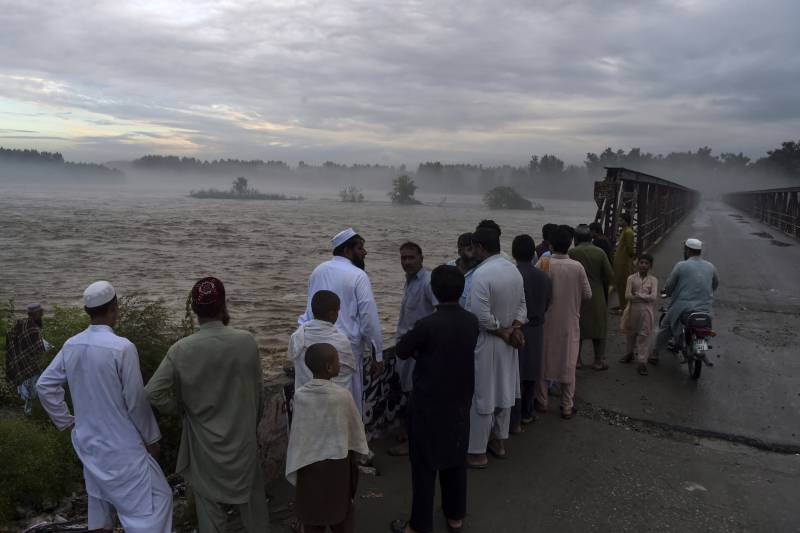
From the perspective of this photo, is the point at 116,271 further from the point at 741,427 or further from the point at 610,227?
the point at 741,427

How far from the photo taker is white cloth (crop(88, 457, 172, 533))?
291 centimetres

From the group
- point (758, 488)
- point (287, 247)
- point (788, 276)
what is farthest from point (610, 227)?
point (287, 247)

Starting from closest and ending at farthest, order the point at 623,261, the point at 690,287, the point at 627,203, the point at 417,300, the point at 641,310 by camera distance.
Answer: the point at 417,300, the point at 690,287, the point at 641,310, the point at 623,261, the point at 627,203

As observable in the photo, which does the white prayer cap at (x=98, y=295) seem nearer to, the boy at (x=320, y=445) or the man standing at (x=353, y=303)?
the boy at (x=320, y=445)

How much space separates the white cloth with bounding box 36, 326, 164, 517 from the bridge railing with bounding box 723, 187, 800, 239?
27.1 meters

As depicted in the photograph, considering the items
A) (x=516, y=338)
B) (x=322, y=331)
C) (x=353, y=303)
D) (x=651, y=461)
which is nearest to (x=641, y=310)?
(x=651, y=461)

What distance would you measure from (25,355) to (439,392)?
219 inches

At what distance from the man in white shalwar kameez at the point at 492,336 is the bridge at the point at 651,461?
440 millimetres

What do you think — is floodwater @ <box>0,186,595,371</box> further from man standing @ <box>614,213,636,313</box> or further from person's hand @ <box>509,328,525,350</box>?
person's hand @ <box>509,328,525,350</box>

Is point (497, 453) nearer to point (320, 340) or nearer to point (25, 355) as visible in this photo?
point (320, 340)

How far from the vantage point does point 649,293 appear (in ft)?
21.9

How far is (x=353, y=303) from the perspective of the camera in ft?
13.6

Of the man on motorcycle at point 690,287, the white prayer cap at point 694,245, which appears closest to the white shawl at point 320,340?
the man on motorcycle at point 690,287

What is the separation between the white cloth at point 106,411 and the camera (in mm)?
2781
